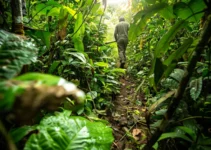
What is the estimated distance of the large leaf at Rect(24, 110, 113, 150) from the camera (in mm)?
741

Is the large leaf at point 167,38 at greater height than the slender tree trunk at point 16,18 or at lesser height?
lesser

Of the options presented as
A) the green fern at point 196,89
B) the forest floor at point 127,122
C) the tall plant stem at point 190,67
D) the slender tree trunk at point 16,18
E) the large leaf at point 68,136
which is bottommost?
the forest floor at point 127,122

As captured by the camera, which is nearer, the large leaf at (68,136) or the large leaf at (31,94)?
the large leaf at (31,94)

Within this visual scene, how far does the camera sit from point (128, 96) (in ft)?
10.5

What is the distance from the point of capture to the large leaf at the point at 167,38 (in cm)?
95

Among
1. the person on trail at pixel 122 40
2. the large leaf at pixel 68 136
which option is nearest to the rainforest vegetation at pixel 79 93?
the large leaf at pixel 68 136

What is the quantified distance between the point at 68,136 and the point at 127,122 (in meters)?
1.41

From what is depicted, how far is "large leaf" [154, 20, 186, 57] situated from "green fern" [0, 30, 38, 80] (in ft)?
2.16

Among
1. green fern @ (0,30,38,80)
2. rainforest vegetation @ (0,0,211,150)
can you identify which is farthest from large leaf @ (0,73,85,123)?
green fern @ (0,30,38,80)

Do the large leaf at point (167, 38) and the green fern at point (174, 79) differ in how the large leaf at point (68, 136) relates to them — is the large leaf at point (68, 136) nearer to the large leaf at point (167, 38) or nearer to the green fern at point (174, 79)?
the large leaf at point (167, 38)

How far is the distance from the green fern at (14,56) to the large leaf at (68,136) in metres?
0.34

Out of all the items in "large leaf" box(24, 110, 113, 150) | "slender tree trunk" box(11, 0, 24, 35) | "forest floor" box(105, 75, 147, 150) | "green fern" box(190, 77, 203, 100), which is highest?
"slender tree trunk" box(11, 0, 24, 35)

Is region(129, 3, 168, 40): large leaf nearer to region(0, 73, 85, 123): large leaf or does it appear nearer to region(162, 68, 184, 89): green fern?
region(162, 68, 184, 89): green fern

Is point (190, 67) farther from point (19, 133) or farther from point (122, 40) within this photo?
point (122, 40)
